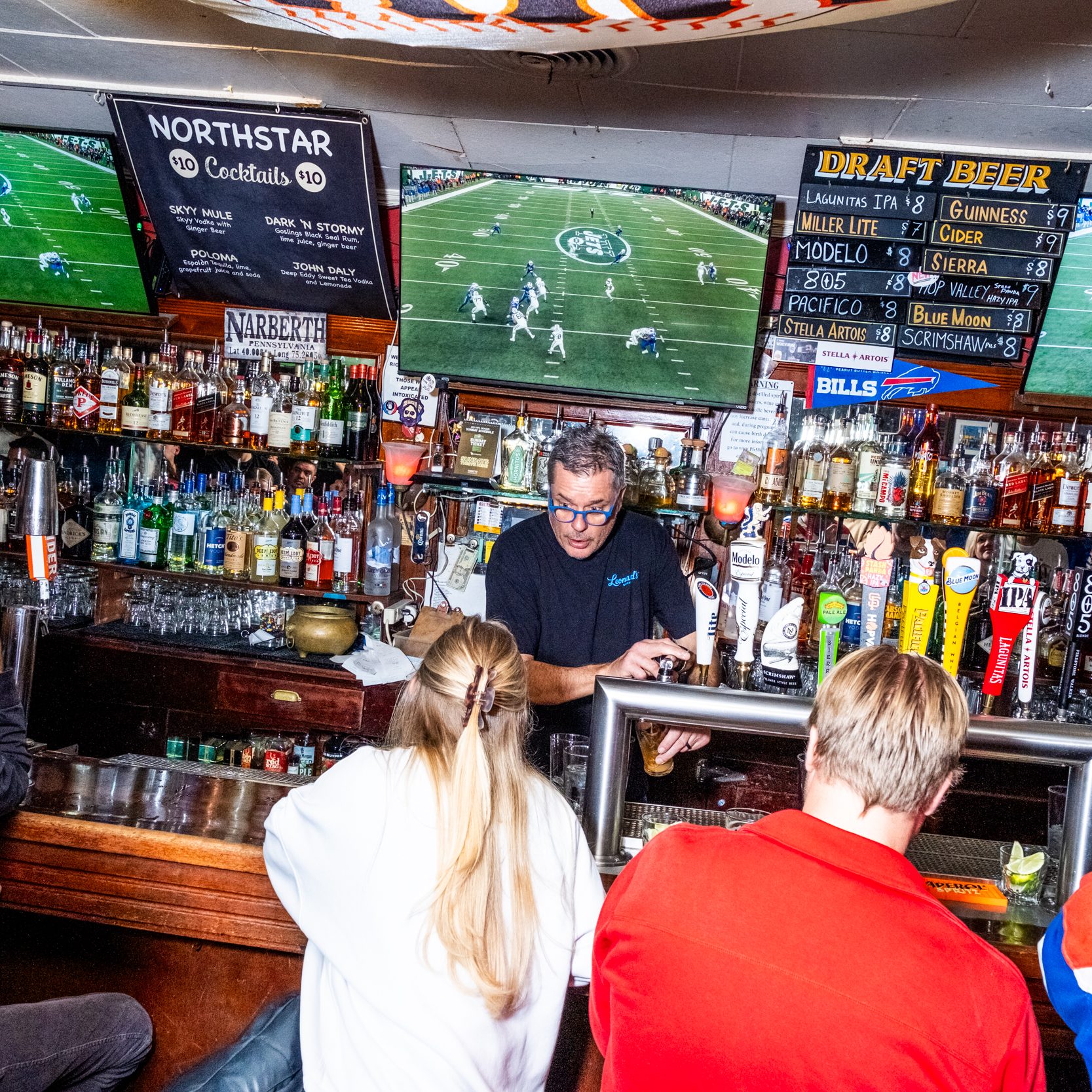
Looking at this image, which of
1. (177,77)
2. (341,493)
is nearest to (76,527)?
(341,493)

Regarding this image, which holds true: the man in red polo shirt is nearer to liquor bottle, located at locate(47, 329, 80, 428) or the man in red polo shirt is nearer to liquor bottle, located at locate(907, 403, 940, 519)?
liquor bottle, located at locate(907, 403, 940, 519)

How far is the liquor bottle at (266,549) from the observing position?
12.8 ft

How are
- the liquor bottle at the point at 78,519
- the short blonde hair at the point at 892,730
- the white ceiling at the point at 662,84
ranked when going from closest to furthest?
the short blonde hair at the point at 892,730 < the white ceiling at the point at 662,84 < the liquor bottle at the point at 78,519

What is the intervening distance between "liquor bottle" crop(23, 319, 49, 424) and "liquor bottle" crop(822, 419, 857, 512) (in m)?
3.34

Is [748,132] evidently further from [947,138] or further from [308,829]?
[308,829]

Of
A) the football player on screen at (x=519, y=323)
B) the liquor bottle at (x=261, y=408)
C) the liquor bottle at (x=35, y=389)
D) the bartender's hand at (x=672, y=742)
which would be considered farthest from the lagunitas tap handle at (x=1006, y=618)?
the liquor bottle at (x=35, y=389)

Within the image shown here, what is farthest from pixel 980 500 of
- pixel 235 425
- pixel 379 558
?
pixel 235 425

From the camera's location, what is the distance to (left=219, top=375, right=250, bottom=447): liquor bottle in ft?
13.0

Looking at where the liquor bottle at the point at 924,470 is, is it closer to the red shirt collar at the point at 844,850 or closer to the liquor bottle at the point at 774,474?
the liquor bottle at the point at 774,474

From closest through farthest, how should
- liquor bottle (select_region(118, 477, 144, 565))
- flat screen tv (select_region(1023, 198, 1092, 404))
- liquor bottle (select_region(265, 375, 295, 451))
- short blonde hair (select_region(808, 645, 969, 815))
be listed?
short blonde hair (select_region(808, 645, 969, 815)) → flat screen tv (select_region(1023, 198, 1092, 404)) → liquor bottle (select_region(265, 375, 295, 451)) → liquor bottle (select_region(118, 477, 144, 565))

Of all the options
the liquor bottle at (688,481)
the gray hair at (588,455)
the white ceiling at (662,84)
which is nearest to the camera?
the white ceiling at (662,84)

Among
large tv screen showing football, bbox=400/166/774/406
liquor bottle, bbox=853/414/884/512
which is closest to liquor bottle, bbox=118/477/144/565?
large tv screen showing football, bbox=400/166/774/406

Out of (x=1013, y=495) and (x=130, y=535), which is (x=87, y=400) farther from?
(x=1013, y=495)

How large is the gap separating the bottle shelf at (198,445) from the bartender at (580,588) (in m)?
1.26
